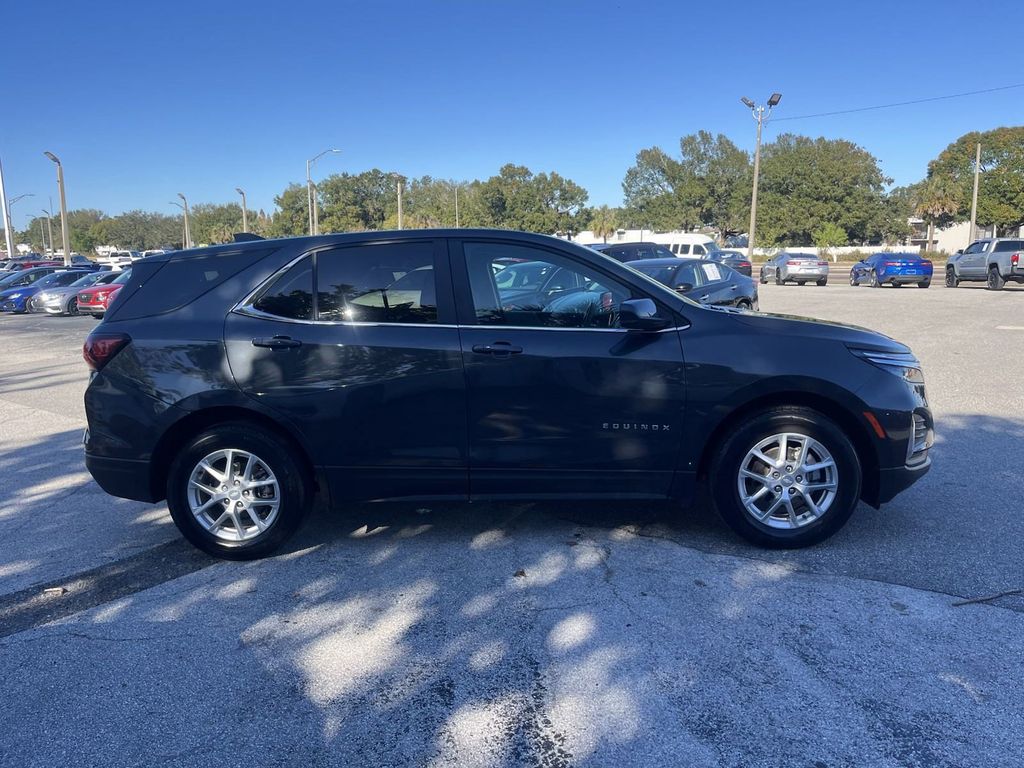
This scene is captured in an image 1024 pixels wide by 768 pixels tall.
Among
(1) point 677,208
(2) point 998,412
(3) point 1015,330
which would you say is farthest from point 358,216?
(2) point 998,412

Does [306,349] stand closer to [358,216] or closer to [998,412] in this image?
[998,412]

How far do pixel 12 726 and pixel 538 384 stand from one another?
2.68 metres

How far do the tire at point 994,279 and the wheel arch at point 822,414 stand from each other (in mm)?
25934

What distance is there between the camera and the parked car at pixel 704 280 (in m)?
13.2

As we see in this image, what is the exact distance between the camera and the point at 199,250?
443 cm

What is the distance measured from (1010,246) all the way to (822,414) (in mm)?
26639

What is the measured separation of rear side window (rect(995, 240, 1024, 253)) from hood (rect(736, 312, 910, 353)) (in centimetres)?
2592

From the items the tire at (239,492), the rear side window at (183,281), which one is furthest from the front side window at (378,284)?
the tire at (239,492)

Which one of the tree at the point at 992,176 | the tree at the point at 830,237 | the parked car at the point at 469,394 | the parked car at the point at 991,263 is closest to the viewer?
the parked car at the point at 469,394

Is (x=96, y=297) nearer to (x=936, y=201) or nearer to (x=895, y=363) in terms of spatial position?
(x=895, y=363)

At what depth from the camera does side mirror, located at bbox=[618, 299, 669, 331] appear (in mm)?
3916

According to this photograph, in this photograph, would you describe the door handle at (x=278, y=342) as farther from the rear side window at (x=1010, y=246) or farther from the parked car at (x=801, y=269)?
the parked car at (x=801, y=269)

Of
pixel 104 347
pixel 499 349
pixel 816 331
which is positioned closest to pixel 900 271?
pixel 816 331

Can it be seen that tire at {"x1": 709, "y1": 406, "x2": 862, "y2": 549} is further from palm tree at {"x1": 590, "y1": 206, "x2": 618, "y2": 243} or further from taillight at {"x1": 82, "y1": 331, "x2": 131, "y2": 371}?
palm tree at {"x1": 590, "y1": 206, "x2": 618, "y2": 243}
